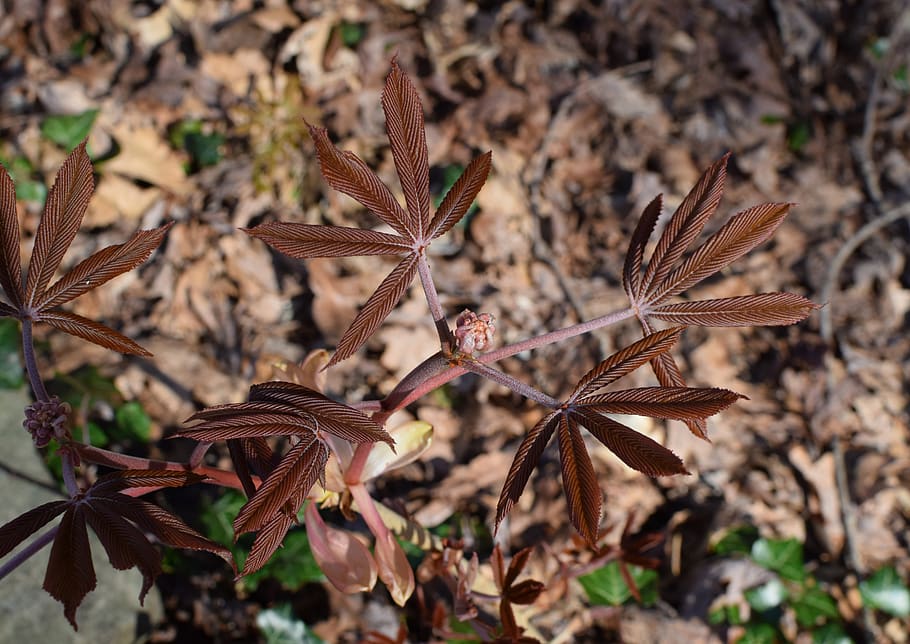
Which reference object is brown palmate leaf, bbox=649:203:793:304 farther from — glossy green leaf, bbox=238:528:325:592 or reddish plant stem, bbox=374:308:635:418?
glossy green leaf, bbox=238:528:325:592

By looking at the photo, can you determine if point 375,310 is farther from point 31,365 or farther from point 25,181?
point 25,181

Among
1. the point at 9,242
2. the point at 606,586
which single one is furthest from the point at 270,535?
the point at 606,586

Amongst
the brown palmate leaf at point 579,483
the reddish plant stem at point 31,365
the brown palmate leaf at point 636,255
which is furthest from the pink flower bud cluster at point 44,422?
the brown palmate leaf at point 636,255

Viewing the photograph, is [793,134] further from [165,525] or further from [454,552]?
[165,525]

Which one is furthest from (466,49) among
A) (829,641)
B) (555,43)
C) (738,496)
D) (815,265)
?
(829,641)

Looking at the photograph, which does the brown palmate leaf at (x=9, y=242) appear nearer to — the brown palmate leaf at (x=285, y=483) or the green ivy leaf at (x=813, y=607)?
the brown palmate leaf at (x=285, y=483)
